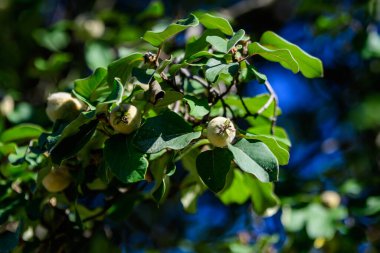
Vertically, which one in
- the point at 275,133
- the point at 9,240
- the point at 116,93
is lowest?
the point at 9,240

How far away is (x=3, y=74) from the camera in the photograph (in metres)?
2.39

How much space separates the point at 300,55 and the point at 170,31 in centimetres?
29

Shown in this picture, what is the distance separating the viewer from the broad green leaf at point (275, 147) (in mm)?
1217

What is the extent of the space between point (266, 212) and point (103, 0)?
175 cm

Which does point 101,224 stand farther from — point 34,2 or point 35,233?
point 34,2

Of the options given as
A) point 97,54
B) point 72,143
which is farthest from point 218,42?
point 97,54

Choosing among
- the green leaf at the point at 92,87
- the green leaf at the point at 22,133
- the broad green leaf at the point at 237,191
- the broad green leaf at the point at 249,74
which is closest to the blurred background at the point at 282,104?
the green leaf at the point at 22,133

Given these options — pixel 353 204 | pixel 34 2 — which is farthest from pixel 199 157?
Answer: pixel 34 2

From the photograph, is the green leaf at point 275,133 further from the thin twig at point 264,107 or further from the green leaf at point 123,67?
the green leaf at point 123,67

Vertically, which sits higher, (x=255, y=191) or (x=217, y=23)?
(x=217, y=23)

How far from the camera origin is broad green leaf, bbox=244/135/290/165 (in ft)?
3.99

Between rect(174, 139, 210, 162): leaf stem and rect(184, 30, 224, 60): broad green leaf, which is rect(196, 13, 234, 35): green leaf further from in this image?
rect(174, 139, 210, 162): leaf stem

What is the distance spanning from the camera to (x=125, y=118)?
119 centimetres

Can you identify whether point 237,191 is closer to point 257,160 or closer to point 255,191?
point 255,191
